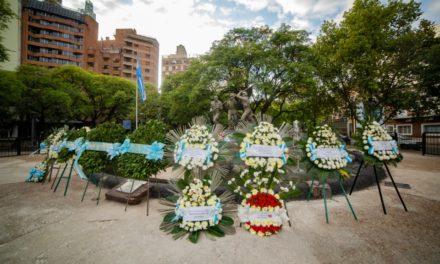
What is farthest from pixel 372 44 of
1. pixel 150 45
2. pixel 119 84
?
pixel 150 45

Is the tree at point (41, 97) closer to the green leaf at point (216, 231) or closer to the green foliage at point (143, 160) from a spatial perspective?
the green foliage at point (143, 160)

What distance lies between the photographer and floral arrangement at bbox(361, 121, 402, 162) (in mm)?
3436

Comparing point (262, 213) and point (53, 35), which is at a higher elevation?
point (53, 35)

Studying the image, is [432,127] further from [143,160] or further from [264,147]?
[143,160]

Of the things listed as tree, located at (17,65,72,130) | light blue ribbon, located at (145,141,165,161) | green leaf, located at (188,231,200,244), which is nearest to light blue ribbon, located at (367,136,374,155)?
green leaf, located at (188,231,200,244)

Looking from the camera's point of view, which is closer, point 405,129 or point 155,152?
point 155,152

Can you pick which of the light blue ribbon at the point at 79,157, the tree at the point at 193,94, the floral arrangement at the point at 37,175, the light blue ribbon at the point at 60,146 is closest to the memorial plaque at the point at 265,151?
the light blue ribbon at the point at 79,157

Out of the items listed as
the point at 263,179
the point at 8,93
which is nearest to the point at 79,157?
the point at 263,179

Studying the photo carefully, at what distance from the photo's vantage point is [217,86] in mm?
16062

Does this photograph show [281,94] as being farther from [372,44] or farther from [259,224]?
[259,224]

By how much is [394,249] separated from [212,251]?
7.85ft

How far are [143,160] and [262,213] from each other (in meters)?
2.24

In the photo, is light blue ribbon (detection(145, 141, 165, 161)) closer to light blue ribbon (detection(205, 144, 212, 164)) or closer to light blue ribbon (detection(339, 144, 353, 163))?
light blue ribbon (detection(205, 144, 212, 164))

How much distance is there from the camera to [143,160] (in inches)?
134
